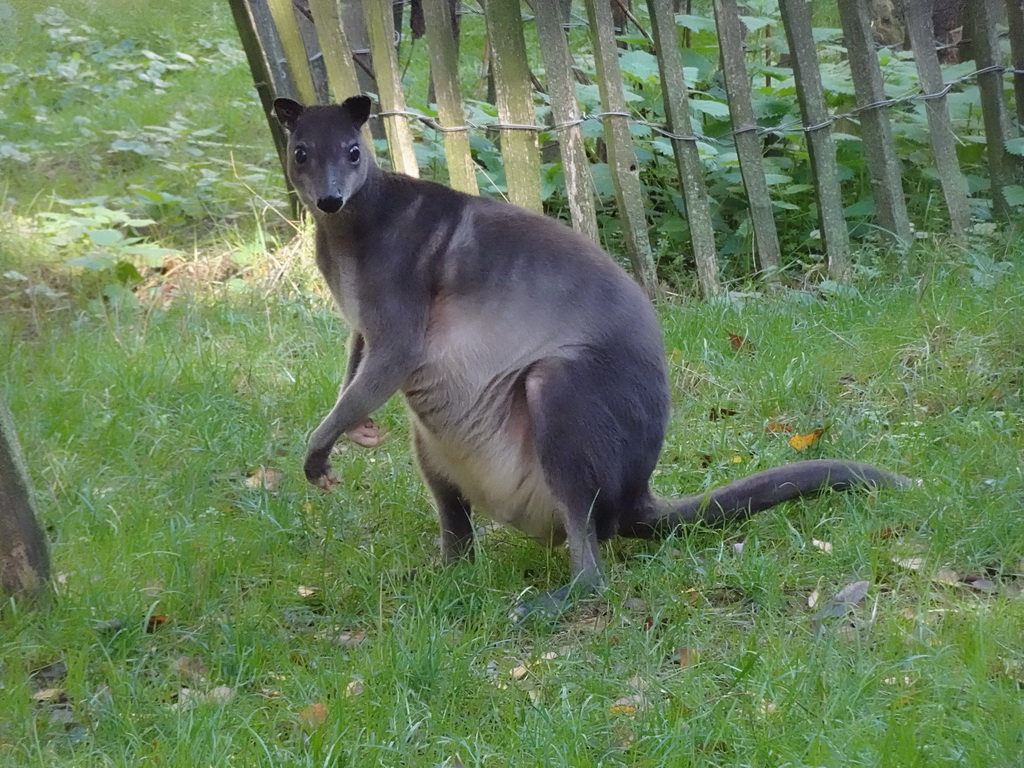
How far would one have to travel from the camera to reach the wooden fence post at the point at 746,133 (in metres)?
5.66

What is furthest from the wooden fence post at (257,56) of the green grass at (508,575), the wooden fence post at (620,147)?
the wooden fence post at (620,147)

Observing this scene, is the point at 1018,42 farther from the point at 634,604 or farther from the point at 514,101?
the point at 634,604

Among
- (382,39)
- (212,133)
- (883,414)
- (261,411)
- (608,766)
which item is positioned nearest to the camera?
(608,766)

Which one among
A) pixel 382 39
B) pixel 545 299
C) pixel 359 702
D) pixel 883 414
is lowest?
pixel 883 414

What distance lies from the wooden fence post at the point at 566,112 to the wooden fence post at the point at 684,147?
0.46 m

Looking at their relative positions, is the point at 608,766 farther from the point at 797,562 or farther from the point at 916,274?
the point at 916,274

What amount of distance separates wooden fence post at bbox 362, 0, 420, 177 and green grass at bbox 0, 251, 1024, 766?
0.94 metres

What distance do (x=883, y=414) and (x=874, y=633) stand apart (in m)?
1.65

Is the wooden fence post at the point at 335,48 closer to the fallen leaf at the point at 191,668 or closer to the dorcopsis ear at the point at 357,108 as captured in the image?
the dorcopsis ear at the point at 357,108

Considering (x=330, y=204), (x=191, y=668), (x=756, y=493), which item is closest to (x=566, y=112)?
(x=330, y=204)

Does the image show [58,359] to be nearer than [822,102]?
Yes

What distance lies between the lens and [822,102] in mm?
5766

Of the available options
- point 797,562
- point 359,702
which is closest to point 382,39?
point 797,562

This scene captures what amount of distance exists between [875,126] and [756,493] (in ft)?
9.51
